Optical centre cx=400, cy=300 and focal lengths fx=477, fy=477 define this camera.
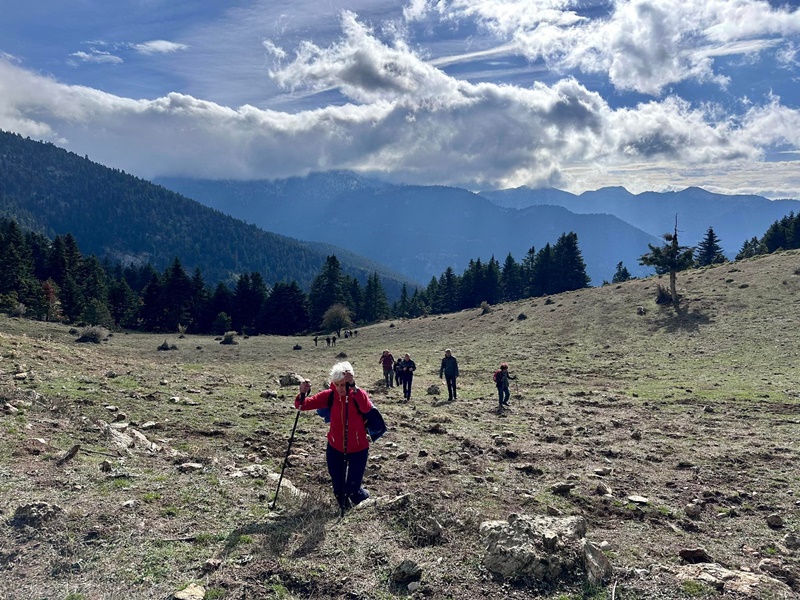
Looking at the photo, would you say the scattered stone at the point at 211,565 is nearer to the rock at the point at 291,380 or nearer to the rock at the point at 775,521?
the rock at the point at 775,521

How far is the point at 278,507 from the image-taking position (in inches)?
288

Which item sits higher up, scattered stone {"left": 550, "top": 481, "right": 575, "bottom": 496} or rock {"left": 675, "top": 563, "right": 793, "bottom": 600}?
rock {"left": 675, "top": 563, "right": 793, "bottom": 600}

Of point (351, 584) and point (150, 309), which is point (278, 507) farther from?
point (150, 309)

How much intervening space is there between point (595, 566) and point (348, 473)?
3.67 m

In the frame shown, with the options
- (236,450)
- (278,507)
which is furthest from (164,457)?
(278,507)

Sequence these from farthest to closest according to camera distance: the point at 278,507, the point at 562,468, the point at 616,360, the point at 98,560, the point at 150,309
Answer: the point at 150,309, the point at 616,360, the point at 562,468, the point at 278,507, the point at 98,560

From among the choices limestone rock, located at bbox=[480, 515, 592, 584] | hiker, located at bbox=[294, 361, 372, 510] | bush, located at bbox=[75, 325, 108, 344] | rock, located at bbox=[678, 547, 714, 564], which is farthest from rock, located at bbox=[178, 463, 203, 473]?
bush, located at bbox=[75, 325, 108, 344]

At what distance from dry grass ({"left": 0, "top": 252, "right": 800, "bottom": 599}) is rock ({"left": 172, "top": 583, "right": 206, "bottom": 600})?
0.11 meters

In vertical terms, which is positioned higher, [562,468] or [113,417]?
[113,417]

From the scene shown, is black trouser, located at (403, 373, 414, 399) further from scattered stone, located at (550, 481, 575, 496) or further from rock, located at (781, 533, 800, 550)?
rock, located at (781, 533, 800, 550)

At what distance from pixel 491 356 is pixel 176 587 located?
3416 centimetres

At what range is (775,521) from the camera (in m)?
7.39

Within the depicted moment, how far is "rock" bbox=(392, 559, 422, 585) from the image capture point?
5.32 m

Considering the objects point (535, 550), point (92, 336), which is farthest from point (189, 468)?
point (92, 336)
